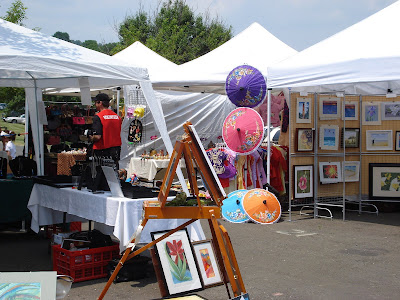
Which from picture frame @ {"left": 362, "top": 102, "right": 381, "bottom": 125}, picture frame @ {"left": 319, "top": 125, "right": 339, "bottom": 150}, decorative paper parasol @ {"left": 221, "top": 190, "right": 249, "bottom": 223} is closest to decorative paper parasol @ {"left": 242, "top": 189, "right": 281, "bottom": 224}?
decorative paper parasol @ {"left": 221, "top": 190, "right": 249, "bottom": 223}

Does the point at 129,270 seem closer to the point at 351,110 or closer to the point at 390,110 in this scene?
the point at 351,110

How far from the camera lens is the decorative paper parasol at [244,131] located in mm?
9375

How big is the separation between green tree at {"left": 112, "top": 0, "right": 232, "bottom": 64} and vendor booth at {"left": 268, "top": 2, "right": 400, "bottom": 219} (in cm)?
2536

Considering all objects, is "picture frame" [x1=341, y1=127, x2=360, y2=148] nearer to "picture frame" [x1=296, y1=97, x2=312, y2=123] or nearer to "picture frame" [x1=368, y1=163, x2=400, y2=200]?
"picture frame" [x1=368, y1=163, x2=400, y2=200]

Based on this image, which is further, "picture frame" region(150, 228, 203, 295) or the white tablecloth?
the white tablecloth

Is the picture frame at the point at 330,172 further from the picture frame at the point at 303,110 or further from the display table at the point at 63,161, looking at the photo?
the display table at the point at 63,161

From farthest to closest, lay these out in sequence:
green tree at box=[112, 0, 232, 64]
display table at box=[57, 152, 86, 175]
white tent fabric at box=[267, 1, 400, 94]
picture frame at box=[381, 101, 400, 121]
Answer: green tree at box=[112, 0, 232, 64]
display table at box=[57, 152, 86, 175]
picture frame at box=[381, 101, 400, 121]
white tent fabric at box=[267, 1, 400, 94]

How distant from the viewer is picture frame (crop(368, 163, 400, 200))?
33.3 ft

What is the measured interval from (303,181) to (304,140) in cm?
73

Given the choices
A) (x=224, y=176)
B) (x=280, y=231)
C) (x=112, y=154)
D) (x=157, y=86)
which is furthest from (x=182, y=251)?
(x=157, y=86)

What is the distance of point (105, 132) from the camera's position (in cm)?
652

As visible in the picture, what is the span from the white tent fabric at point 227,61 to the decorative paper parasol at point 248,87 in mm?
1588

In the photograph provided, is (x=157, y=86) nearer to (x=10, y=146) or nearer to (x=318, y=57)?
(x=10, y=146)

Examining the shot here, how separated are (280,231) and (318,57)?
2.87 m
